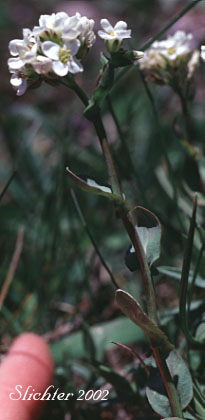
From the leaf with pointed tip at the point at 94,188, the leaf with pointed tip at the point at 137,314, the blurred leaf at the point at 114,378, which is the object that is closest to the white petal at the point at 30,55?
the leaf with pointed tip at the point at 94,188

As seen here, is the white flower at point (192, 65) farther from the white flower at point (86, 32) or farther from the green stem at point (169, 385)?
the green stem at point (169, 385)

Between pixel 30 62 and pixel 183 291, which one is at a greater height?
pixel 30 62

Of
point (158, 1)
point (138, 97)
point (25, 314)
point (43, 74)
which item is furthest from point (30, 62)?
point (158, 1)

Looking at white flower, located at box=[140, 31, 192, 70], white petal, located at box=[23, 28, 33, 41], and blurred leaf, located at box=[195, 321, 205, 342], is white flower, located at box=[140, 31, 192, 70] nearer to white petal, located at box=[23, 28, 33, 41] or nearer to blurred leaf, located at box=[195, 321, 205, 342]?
white petal, located at box=[23, 28, 33, 41]

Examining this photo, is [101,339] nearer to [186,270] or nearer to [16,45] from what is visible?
[186,270]

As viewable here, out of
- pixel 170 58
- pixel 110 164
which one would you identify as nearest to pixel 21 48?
pixel 110 164

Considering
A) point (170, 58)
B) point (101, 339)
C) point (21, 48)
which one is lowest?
point (101, 339)

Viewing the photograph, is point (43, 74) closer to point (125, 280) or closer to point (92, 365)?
point (92, 365)
